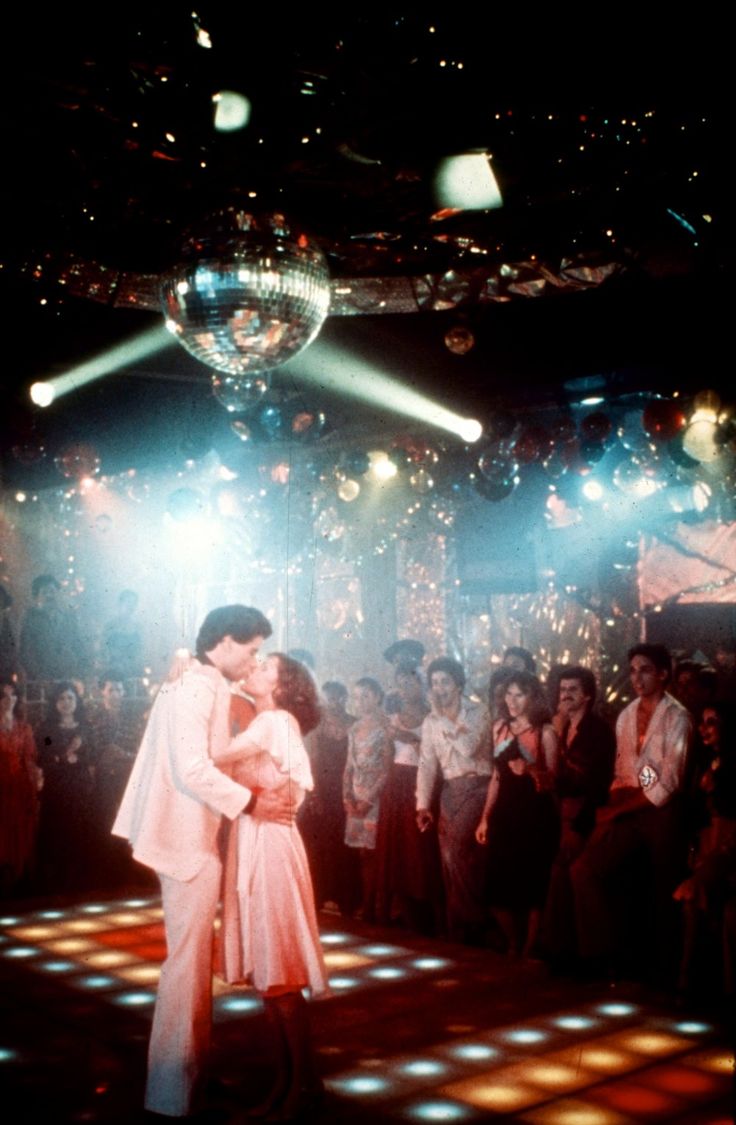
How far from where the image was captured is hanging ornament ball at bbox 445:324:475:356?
16.7 ft

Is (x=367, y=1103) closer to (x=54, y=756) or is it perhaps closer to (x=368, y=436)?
(x=54, y=756)

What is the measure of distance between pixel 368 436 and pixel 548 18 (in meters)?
7.24

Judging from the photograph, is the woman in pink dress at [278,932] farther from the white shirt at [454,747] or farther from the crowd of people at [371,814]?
the white shirt at [454,747]

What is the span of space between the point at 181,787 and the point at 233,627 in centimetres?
61

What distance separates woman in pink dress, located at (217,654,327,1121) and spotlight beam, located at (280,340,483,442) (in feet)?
7.35

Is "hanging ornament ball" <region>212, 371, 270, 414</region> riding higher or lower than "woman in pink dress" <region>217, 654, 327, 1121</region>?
higher

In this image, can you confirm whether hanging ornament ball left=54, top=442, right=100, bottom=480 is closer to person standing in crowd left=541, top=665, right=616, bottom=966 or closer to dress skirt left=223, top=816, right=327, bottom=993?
person standing in crowd left=541, top=665, right=616, bottom=966

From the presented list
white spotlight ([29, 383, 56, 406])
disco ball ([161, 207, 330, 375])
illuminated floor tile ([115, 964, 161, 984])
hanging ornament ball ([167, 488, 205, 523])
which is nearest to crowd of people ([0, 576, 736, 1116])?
illuminated floor tile ([115, 964, 161, 984])

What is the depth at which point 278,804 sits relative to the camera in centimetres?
404

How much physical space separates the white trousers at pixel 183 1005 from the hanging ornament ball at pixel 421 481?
19.1 ft

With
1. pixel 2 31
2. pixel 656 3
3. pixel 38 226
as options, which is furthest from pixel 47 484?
pixel 656 3

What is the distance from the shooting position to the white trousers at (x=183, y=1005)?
3826 millimetres

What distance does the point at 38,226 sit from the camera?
380 centimetres

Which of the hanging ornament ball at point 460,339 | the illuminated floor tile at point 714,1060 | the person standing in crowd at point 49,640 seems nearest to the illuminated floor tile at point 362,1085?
the illuminated floor tile at point 714,1060
